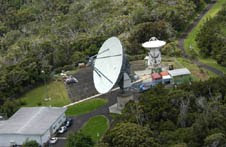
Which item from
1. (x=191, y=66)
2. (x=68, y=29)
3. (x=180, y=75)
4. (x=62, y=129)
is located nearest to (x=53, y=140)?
(x=62, y=129)

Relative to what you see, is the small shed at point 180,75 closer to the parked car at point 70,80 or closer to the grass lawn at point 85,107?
the grass lawn at point 85,107

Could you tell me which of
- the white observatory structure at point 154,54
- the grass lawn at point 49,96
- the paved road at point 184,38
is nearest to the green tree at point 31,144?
the grass lawn at point 49,96

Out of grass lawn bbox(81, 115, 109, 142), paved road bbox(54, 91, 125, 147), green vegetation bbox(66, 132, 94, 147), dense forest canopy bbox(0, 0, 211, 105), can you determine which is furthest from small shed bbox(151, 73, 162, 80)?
green vegetation bbox(66, 132, 94, 147)

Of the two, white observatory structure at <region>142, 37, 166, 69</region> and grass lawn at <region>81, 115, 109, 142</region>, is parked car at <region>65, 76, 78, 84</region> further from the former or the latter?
grass lawn at <region>81, 115, 109, 142</region>

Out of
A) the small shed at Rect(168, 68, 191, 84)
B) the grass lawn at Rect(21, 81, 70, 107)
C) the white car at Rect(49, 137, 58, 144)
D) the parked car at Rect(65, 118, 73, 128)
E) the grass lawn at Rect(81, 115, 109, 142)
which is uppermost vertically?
the small shed at Rect(168, 68, 191, 84)

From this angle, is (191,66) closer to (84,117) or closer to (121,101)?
(121,101)

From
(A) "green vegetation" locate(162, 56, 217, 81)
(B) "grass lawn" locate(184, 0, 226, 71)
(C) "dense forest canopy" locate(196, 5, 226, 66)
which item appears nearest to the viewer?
(A) "green vegetation" locate(162, 56, 217, 81)

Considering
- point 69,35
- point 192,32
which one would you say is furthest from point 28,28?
point 192,32
